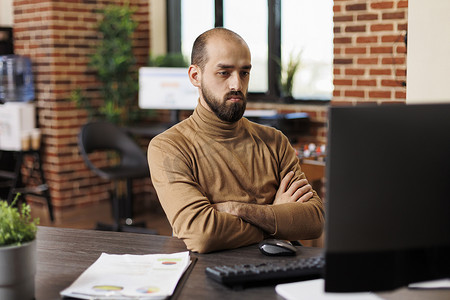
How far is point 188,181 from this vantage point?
1.85 m

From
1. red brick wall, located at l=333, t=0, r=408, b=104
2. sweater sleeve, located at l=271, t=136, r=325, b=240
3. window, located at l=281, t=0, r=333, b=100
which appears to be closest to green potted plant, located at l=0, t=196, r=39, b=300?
sweater sleeve, located at l=271, t=136, r=325, b=240

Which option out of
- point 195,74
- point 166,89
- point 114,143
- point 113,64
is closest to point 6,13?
point 113,64

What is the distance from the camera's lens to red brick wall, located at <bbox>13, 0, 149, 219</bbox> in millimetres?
4957

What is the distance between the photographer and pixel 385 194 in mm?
1088

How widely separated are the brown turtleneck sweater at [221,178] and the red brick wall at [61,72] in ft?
10.6

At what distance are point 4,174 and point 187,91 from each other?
173cm

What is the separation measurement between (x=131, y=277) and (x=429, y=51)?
6.19 ft

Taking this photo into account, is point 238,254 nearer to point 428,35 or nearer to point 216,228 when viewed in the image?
point 216,228

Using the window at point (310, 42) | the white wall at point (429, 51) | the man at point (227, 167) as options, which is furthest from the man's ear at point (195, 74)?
the window at point (310, 42)

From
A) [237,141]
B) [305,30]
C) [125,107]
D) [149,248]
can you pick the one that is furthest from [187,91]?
[149,248]

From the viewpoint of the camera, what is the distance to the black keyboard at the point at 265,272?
1.38 metres

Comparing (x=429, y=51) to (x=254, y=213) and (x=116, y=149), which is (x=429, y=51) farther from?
(x=116, y=149)

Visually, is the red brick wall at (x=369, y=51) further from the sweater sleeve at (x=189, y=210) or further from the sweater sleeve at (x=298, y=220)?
the sweater sleeve at (x=189, y=210)

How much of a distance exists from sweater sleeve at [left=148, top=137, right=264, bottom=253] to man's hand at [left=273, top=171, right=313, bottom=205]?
0.22 m
